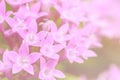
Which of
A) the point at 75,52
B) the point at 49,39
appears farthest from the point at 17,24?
the point at 75,52

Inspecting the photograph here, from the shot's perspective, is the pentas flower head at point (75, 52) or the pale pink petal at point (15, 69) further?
the pentas flower head at point (75, 52)

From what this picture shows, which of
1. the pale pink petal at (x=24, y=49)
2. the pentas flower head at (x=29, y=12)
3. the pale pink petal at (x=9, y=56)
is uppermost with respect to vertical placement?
the pentas flower head at (x=29, y=12)

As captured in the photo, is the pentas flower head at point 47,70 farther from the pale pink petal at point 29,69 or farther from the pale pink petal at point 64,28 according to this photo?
the pale pink petal at point 64,28

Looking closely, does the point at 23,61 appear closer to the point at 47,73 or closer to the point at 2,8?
the point at 47,73

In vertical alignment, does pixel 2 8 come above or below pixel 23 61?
above

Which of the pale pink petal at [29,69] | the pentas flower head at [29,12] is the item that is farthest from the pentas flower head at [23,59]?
the pentas flower head at [29,12]

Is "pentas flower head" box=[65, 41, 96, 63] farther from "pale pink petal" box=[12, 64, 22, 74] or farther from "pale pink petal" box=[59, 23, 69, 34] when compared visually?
"pale pink petal" box=[12, 64, 22, 74]

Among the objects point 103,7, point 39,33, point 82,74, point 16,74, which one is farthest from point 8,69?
point 103,7
